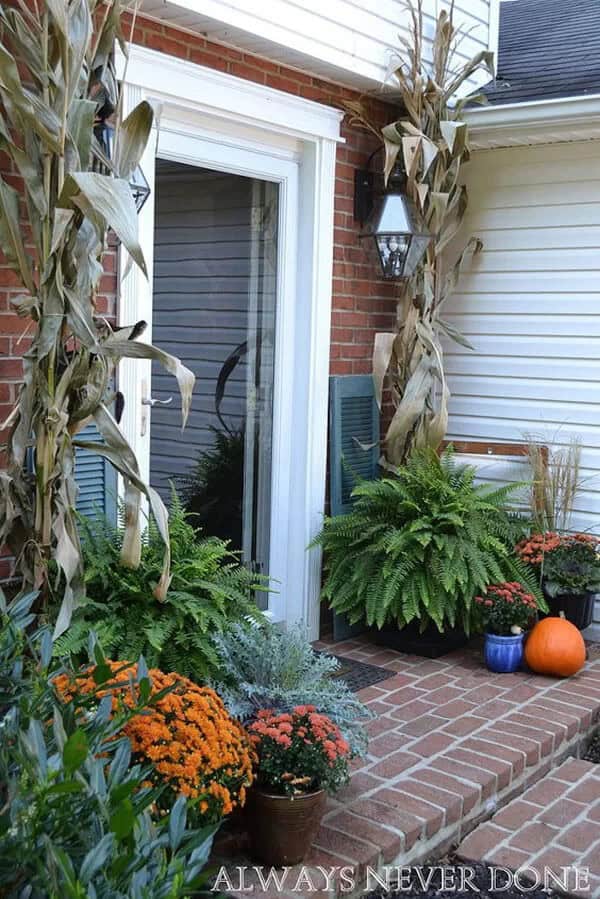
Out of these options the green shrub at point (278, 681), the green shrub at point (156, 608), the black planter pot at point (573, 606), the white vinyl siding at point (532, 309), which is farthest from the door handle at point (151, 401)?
the black planter pot at point (573, 606)

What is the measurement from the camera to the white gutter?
179 inches

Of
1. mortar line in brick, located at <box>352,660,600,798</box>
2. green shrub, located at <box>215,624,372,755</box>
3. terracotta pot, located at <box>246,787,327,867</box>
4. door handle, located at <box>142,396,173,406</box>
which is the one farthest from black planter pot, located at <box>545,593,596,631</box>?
terracotta pot, located at <box>246,787,327,867</box>

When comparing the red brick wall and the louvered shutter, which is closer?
the red brick wall

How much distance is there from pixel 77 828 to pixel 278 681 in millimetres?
1508

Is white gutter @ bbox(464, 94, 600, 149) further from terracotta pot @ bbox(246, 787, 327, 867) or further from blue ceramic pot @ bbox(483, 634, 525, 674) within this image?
terracotta pot @ bbox(246, 787, 327, 867)

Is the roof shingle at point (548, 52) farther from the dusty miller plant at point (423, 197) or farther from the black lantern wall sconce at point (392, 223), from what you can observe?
Answer: the black lantern wall sconce at point (392, 223)

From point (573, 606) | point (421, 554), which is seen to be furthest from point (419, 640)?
point (573, 606)

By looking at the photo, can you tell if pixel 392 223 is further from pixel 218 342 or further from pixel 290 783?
pixel 290 783

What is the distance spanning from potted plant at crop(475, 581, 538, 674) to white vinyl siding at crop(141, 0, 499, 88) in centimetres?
242

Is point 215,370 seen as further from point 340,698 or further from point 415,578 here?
point 340,698

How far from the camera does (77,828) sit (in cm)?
164

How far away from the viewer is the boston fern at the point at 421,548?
14.2ft

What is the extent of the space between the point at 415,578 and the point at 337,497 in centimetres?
62

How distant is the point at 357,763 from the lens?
3428 mm
